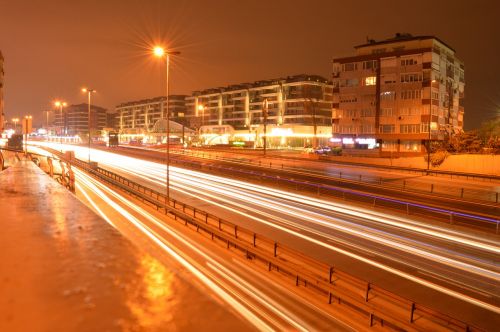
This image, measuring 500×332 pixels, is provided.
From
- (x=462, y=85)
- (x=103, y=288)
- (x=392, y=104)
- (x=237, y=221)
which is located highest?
(x=462, y=85)

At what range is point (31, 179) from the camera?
21500 mm

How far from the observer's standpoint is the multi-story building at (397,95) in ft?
214

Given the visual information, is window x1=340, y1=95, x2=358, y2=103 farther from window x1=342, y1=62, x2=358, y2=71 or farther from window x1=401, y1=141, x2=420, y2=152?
window x1=401, y1=141, x2=420, y2=152

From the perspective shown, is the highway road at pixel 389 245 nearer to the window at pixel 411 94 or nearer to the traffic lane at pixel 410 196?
the traffic lane at pixel 410 196

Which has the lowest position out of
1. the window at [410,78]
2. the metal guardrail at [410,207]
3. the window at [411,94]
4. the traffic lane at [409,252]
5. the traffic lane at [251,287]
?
the traffic lane at [409,252]

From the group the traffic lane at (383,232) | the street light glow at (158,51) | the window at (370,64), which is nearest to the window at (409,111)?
the window at (370,64)

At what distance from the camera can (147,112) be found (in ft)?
585

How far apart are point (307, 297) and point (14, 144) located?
62858mm

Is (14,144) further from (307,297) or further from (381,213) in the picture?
(307,297)

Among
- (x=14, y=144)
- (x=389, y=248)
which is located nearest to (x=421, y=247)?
(x=389, y=248)

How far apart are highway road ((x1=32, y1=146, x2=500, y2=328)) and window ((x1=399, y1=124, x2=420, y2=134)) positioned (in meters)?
40.1

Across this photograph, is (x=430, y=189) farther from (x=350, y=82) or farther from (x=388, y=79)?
(x=350, y=82)

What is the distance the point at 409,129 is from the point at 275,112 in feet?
166

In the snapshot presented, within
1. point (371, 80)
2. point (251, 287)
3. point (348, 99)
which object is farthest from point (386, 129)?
point (251, 287)
